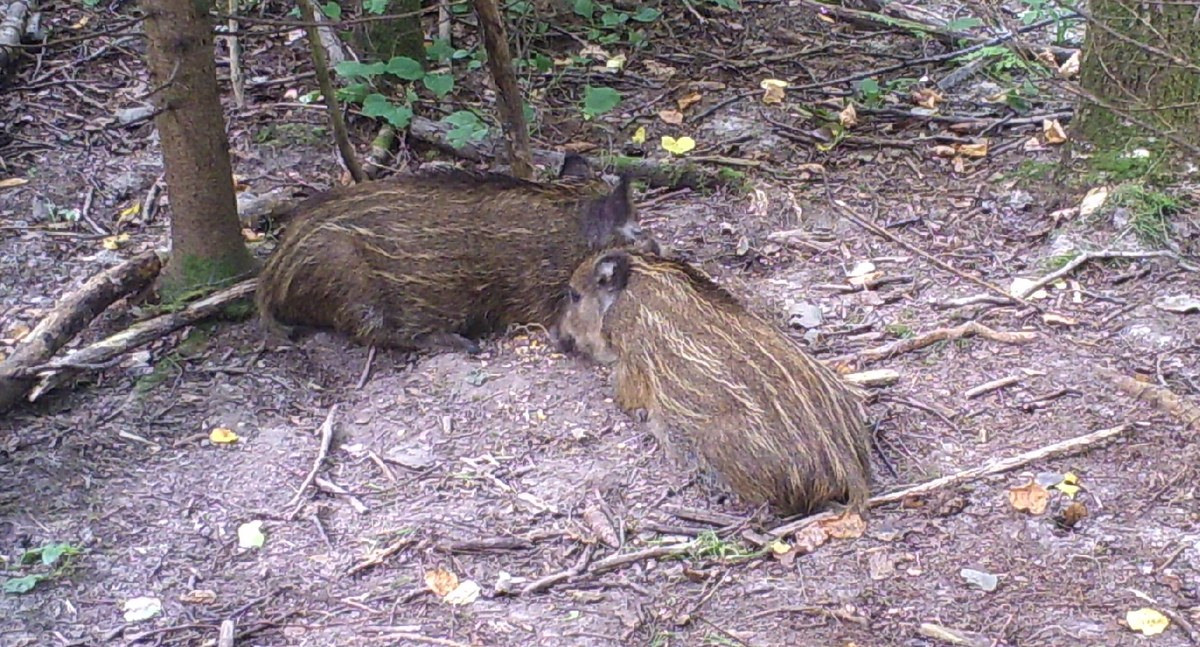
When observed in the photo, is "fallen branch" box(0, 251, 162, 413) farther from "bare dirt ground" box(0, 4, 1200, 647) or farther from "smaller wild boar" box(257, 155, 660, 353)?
"smaller wild boar" box(257, 155, 660, 353)

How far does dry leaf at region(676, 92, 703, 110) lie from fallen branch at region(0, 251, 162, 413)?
3.48 m

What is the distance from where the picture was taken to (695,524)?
14.6 ft

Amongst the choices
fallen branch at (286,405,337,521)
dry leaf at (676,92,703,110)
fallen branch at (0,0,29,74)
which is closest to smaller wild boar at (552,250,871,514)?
fallen branch at (286,405,337,521)

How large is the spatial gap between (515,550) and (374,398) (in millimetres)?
1350

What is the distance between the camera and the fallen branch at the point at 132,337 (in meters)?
5.18

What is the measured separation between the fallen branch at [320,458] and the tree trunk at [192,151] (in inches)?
43.4

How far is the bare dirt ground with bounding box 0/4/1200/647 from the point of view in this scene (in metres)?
3.96

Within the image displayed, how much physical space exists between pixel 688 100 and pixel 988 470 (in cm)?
407

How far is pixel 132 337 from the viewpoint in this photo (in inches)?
215

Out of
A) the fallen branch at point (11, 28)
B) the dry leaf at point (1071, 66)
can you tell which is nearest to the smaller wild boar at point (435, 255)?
the fallen branch at point (11, 28)

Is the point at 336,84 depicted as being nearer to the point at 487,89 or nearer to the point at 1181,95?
the point at 487,89

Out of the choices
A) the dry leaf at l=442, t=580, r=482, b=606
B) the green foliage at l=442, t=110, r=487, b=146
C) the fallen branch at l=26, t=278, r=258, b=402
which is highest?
the green foliage at l=442, t=110, r=487, b=146

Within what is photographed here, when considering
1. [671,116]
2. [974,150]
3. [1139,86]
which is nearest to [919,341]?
[1139,86]

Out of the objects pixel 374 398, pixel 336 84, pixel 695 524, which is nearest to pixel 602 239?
pixel 374 398
